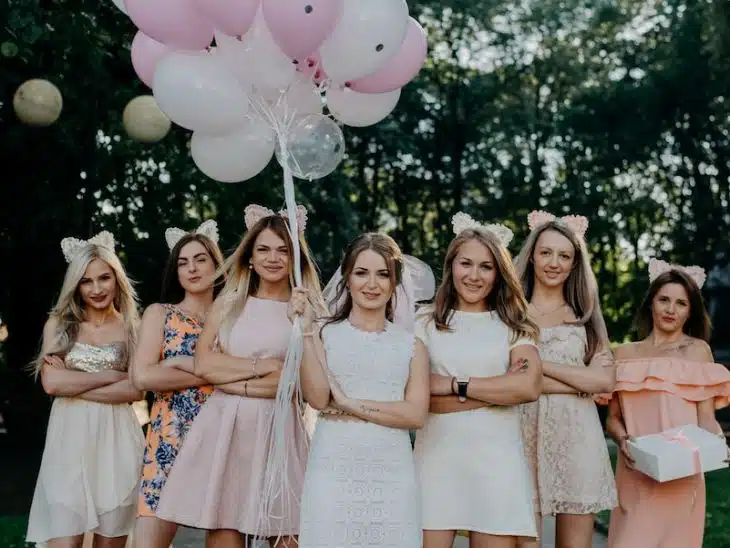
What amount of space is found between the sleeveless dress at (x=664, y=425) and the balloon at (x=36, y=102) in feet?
15.0

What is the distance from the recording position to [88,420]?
5.42 m

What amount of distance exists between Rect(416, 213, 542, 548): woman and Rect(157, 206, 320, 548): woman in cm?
66

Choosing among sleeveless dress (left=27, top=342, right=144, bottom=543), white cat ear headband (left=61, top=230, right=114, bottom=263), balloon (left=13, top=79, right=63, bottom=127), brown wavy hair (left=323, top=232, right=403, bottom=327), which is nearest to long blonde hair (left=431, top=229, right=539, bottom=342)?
brown wavy hair (left=323, top=232, right=403, bottom=327)

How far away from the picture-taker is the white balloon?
4652 mm

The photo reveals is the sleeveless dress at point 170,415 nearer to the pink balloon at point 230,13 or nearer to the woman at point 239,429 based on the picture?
the woman at point 239,429

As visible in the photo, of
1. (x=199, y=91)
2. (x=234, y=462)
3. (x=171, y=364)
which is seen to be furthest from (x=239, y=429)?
(x=199, y=91)

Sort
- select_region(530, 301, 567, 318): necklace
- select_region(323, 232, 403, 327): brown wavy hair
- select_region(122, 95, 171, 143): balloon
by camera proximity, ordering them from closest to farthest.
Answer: select_region(323, 232, 403, 327): brown wavy hair, select_region(530, 301, 567, 318): necklace, select_region(122, 95, 171, 143): balloon

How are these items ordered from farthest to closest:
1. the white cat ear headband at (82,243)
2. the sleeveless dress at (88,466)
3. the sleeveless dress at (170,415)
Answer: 1. the white cat ear headband at (82,243)
2. the sleeveless dress at (88,466)
3. the sleeveless dress at (170,415)

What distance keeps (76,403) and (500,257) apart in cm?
236

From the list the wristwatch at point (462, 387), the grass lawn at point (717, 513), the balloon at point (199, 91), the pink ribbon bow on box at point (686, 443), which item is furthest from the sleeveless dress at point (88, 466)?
the grass lawn at point (717, 513)

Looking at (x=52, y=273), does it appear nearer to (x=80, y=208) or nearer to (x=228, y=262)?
(x=80, y=208)

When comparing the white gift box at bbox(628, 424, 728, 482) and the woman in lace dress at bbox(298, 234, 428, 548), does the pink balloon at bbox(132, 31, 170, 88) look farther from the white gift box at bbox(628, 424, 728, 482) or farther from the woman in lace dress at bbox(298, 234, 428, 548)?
the white gift box at bbox(628, 424, 728, 482)

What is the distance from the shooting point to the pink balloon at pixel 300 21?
14.3 feet

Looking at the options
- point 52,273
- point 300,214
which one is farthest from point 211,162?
point 52,273
